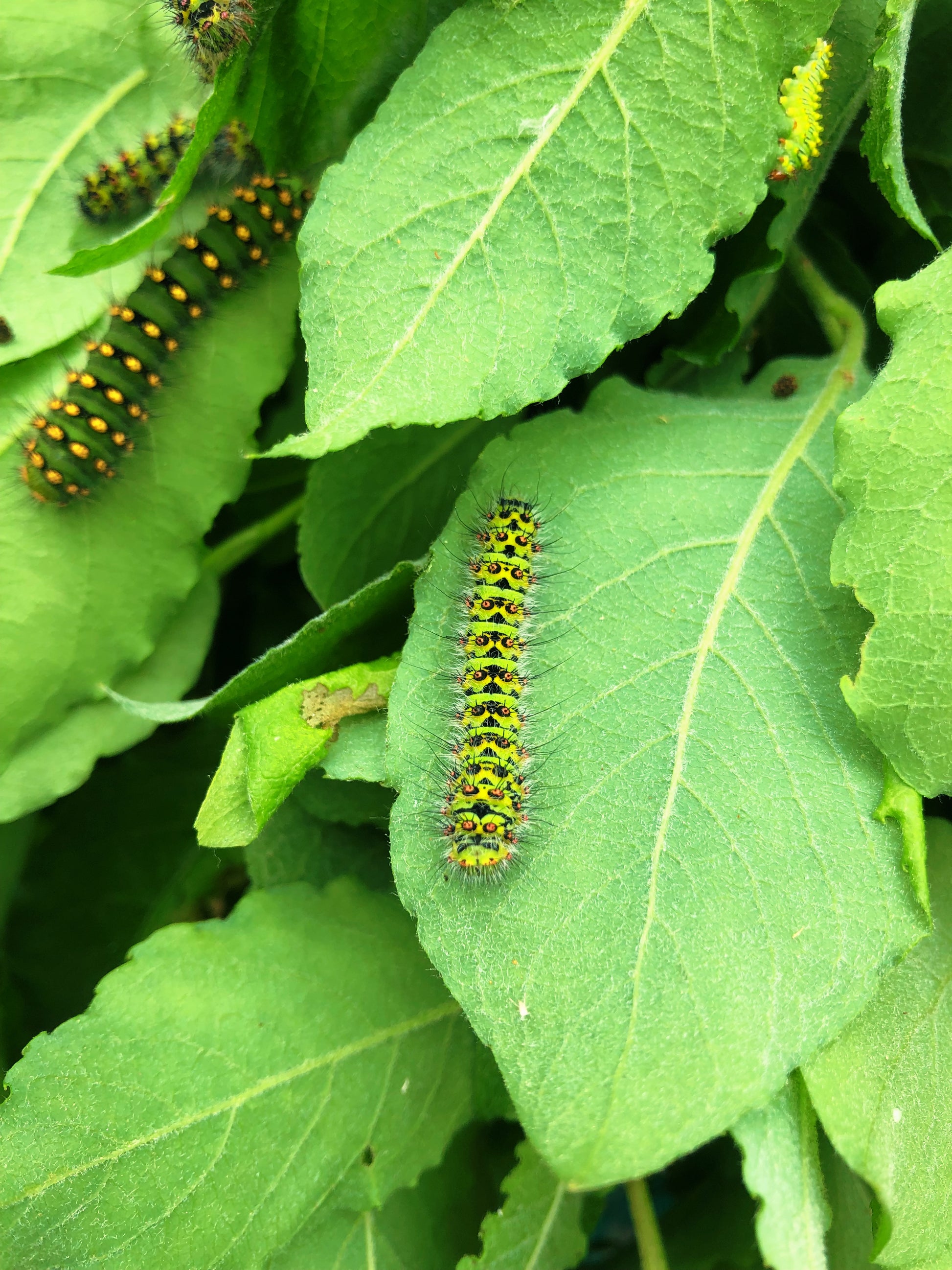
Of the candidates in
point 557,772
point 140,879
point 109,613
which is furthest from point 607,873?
point 140,879

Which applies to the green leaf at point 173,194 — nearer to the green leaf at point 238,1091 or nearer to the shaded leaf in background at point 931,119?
the green leaf at point 238,1091

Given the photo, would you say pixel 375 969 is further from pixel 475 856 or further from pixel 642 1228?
pixel 642 1228

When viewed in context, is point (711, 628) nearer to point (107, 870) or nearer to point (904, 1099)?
point (904, 1099)

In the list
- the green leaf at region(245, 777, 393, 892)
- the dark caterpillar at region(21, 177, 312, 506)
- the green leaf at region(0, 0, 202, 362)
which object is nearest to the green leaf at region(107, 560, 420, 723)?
the green leaf at region(245, 777, 393, 892)

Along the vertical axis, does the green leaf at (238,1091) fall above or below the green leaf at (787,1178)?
above

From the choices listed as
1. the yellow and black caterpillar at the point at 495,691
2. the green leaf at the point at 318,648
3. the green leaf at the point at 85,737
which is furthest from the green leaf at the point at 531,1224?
the green leaf at the point at 85,737

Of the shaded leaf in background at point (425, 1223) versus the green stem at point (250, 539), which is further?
the green stem at point (250, 539)

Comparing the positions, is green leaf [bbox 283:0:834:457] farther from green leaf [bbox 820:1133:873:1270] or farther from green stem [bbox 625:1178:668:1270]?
green stem [bbox 625:1178:668:1270]
